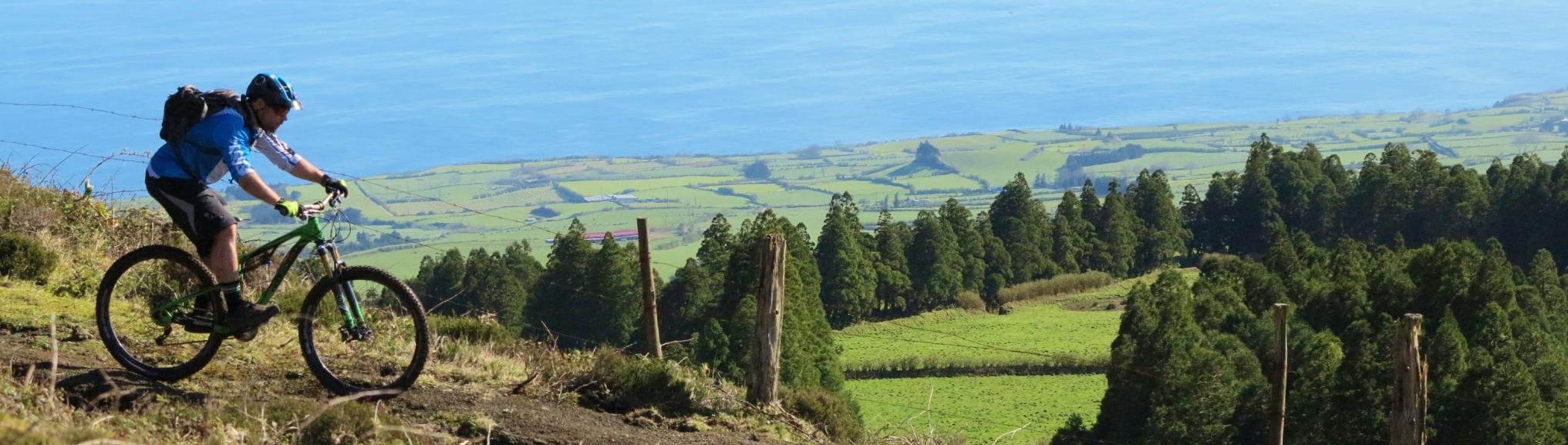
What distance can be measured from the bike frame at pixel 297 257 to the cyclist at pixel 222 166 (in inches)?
9.1

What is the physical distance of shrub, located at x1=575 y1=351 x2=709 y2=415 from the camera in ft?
29.3

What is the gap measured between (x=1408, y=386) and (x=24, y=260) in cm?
1227

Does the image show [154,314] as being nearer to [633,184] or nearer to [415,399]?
[415,399]

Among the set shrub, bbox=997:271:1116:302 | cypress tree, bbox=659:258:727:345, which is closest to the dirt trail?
cypress tree, bbox=659:258:727:345

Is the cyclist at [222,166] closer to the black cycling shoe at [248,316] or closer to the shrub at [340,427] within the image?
the black cycling shoe at [248,316]

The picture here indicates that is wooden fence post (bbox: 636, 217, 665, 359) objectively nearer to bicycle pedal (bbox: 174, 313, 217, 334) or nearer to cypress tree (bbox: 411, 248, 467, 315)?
bicycle pedal (bbox: 174, 313, 217, 334)

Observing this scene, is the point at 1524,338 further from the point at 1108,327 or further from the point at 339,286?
the point at 339,286

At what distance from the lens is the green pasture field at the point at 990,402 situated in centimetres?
4803

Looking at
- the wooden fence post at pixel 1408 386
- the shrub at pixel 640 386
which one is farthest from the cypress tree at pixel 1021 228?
the shrub at pixel 640 386

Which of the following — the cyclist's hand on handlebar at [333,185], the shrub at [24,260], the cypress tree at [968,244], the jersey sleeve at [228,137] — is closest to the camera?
the jersey sleeve at [228,137]

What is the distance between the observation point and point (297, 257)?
25.9 feet

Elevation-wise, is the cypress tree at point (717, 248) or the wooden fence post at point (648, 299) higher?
the wooden fence post at point (648, 299)

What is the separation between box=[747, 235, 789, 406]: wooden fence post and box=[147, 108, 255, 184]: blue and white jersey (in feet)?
12.2

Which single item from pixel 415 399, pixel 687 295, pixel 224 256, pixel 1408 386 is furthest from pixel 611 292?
pixel 224 256
